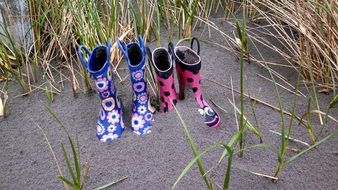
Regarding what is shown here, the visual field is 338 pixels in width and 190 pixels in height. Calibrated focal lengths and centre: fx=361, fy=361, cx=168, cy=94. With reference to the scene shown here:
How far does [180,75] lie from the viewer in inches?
52.7

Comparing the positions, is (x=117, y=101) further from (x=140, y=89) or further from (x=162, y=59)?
(x=162, y=59)

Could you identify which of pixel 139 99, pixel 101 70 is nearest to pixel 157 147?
pixel 139 99

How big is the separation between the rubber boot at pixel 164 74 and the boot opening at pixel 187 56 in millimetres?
51

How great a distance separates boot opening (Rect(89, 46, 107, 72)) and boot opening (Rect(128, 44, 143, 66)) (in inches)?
3.6

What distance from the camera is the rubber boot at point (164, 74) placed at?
4.13 feet

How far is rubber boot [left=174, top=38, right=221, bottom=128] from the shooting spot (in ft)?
4.22

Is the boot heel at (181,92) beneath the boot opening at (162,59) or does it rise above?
beneath

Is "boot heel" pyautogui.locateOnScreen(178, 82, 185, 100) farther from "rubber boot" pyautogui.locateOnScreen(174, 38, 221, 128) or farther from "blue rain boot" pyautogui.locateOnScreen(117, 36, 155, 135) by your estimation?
"blue rain boot" pyautogui.locateOnScreen(117, 36, 155, 135)

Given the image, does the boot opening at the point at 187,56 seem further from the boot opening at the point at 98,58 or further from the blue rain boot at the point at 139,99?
the boot opening at the point at 98,58

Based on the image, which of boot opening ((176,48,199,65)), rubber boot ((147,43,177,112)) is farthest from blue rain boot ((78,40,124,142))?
boot opening ((176,48,199,65))

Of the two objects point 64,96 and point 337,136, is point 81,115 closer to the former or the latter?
point 64,96

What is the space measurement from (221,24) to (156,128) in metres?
0.84

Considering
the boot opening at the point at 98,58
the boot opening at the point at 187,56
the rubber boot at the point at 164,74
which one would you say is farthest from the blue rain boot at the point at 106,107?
the boot opening at the point at 187,56

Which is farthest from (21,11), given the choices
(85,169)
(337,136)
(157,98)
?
(337,136)
